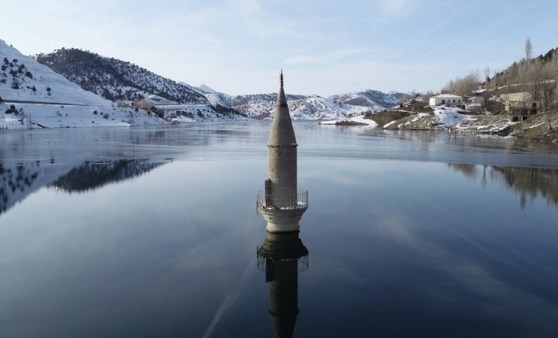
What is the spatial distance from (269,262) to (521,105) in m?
152

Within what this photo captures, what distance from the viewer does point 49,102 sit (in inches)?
7574

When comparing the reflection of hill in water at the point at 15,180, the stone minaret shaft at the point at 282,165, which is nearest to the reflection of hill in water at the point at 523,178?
the stone minaret shaft at the point at 282,165

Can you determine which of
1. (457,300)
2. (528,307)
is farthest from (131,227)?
(528,307)

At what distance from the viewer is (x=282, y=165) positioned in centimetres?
2517

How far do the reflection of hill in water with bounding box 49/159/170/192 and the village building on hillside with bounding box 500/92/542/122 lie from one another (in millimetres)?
114417

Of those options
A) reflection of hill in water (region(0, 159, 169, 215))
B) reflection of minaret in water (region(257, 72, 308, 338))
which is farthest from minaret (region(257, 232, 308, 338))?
reflection of hill in water (region(0, 159, 169, 215))

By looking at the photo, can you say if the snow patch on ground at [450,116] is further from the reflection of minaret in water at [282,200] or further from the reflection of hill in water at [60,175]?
the reflection of minaret in water at [282,200]

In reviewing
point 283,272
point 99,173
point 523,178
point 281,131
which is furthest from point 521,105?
point 283,272

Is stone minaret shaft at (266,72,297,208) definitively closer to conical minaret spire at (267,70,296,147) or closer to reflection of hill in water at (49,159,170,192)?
conical minaret spire at (267,70,296,147)

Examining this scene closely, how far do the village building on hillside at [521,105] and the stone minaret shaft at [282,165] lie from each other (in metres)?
130

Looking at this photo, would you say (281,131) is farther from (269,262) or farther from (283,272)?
(283,272)

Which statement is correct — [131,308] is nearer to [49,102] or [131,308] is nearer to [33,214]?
[33,214]

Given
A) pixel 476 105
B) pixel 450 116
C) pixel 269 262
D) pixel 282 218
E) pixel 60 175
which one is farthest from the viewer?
pixel 476 105

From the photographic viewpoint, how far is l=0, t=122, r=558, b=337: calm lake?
16.7 meters
